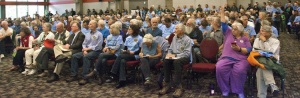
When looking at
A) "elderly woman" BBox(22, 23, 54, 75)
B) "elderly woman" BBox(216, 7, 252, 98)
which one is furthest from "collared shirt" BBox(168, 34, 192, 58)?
"elderly woman" BBox(22, 23, 54, 75)

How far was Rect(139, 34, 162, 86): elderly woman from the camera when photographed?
492 centimetres

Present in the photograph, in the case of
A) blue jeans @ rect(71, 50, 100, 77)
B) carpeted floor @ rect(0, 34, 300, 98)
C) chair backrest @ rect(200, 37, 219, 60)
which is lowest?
carpeted floor @ rect(0, 34, 300, 98)

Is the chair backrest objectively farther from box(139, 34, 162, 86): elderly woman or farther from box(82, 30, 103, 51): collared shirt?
box(82, 30, 103, 51): collared shirt

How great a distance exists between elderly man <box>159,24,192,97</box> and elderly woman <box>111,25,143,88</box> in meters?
0.70

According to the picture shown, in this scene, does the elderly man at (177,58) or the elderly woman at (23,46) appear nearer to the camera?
the elderly man at (177,58)

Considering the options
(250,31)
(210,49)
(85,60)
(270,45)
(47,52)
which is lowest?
(85,60)

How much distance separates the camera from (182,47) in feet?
15.8

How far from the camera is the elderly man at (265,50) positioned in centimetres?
406

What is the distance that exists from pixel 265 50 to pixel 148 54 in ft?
6.20

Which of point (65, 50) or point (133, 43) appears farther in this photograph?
point (65, 50)

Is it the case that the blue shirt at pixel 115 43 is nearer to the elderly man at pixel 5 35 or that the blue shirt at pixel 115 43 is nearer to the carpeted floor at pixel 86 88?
the carpeted floor at pixel 86 88

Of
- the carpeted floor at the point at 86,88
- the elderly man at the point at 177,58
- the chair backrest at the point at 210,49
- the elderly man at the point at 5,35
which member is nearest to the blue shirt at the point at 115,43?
the carpeted floor at the point at 86,88

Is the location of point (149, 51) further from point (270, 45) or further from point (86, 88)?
point (270, 45)

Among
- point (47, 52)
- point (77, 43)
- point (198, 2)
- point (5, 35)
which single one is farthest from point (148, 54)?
point (198, 2)
